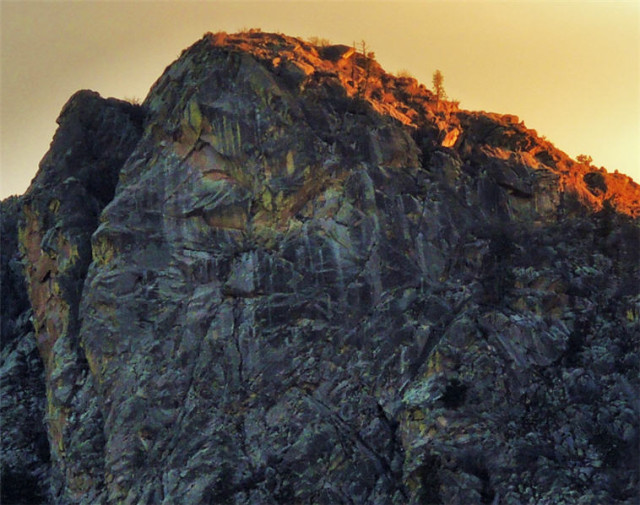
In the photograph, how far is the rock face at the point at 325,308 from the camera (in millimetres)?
45531

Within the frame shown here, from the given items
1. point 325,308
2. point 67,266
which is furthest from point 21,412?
point 325,308

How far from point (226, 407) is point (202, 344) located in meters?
3.19

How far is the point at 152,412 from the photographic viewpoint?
48.4 meters

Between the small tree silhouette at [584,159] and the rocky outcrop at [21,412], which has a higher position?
the small tree silhouette at [584,159]

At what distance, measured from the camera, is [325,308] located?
1914 inches

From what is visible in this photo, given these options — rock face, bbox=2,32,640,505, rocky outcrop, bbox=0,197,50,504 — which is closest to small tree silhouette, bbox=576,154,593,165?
rock face, bbox=2,32,640,505

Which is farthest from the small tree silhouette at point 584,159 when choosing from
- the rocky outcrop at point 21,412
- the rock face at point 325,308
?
the rocky outcrop at point 21,412

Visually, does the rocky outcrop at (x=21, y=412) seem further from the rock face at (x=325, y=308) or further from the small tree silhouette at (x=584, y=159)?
the small tree silhouette at (x=584, y=159)

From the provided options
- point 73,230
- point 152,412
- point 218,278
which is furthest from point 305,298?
point 73,230

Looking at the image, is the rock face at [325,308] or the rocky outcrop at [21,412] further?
the rocky outcrop at [21,412]

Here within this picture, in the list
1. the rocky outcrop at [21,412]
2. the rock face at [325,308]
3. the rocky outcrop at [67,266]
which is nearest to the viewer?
the rock face at [325,308]

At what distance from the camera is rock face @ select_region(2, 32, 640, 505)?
4553cm

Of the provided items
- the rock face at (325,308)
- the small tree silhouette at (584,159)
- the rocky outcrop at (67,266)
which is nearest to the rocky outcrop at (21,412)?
the rocky outcrop at (67,266)

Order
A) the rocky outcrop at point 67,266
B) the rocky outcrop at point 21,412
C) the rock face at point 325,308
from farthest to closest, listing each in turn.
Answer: the rocky outcrop at point 21,412
the rocky outcrop at point 67,266
the rock face at point 325,308
